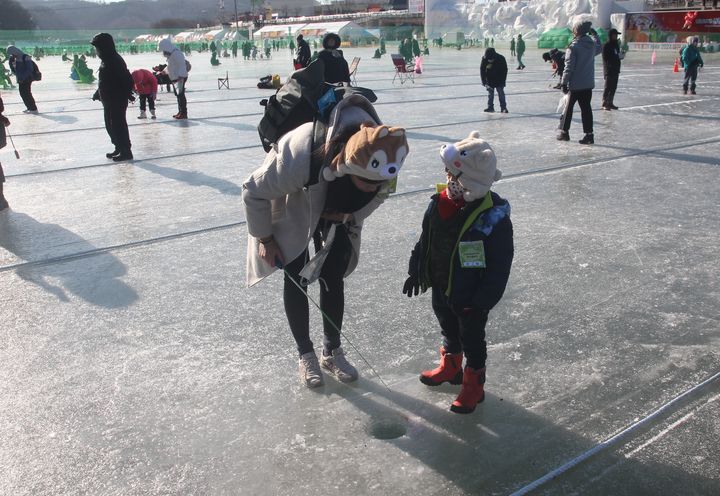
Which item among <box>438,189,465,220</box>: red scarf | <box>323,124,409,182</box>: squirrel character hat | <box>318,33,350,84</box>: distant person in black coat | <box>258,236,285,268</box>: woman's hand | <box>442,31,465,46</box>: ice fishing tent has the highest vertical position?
<box>442,31,465,46</box>: ice fishing tent

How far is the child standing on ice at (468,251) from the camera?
252cm

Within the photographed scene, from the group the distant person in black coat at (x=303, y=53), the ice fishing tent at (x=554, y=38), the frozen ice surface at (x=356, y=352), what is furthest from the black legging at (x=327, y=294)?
the ice fishing tent at (x=554, y=38)

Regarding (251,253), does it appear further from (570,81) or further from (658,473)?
(570,81)

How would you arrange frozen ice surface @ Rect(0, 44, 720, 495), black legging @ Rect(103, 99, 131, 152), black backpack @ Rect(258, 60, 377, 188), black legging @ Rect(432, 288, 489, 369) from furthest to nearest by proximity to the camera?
black legging @ Rect(103, 99, 131, 152), black legging @ Rect(432, 288, 489, 369), black backpack @ Rect(258, 60, 377, 188), frozen ice surface @ Rect(0, 44, 720, 495)

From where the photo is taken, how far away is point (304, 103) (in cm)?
266

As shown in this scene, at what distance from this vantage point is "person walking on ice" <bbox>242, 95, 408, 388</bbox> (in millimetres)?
2408

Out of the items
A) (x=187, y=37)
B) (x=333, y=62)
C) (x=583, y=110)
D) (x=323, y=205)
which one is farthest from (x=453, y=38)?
(x=323, y=205)

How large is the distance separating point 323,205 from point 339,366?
2.83 ft

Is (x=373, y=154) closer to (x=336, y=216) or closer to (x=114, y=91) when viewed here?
(x=336, y=216)

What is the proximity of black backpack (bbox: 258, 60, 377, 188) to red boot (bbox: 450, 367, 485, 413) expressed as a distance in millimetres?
1049

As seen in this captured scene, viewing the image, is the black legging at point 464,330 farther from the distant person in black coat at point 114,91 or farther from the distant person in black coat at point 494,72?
the distant person in black coat at point 494,72

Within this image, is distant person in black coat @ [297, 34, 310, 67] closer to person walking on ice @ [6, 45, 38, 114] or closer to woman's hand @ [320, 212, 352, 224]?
person walking on ice @ [6, 45, 38, 114]

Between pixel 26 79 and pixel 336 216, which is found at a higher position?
pixel 26 79

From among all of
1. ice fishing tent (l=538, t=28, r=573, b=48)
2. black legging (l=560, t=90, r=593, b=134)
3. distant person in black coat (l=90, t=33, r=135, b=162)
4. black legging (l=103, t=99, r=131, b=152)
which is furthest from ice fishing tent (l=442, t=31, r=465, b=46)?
black legging (l=103, t=99, r=131, b=152)
